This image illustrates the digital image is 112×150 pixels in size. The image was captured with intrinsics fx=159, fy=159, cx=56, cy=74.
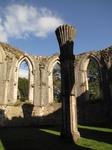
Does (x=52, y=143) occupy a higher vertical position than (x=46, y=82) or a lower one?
lower

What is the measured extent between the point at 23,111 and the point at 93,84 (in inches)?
494

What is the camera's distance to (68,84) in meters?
7.35

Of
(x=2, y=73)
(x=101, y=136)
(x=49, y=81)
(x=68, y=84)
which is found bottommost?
(x=101, y=136)

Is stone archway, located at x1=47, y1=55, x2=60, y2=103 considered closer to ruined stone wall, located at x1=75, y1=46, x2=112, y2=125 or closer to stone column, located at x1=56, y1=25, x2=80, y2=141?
ruined stone wall, located at x1=75, y1=46, x2=112, y2=125

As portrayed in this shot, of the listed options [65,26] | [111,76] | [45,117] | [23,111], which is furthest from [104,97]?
[65,26]

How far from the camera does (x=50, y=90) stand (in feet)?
55.2

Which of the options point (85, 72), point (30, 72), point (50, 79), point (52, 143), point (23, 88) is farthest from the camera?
point (23, 88)

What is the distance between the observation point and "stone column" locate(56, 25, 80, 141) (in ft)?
22.4

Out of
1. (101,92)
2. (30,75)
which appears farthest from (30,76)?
(101,92)

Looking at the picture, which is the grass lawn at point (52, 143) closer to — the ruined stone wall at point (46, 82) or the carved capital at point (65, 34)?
the carved capital at point (65, 34)

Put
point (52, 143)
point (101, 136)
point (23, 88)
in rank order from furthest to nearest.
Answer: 1. point (23, 88)
2. point (101, 136)
3. point (52, 143)

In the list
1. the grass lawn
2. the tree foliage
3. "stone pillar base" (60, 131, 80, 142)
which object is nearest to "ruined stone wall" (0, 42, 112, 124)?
the grass lawn

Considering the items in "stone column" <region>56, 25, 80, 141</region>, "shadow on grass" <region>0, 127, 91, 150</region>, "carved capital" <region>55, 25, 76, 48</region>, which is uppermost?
"carved capital" <region>55, 25, 76, 48</region>

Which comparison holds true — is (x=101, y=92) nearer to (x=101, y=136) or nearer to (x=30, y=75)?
(x=30, y=75)
